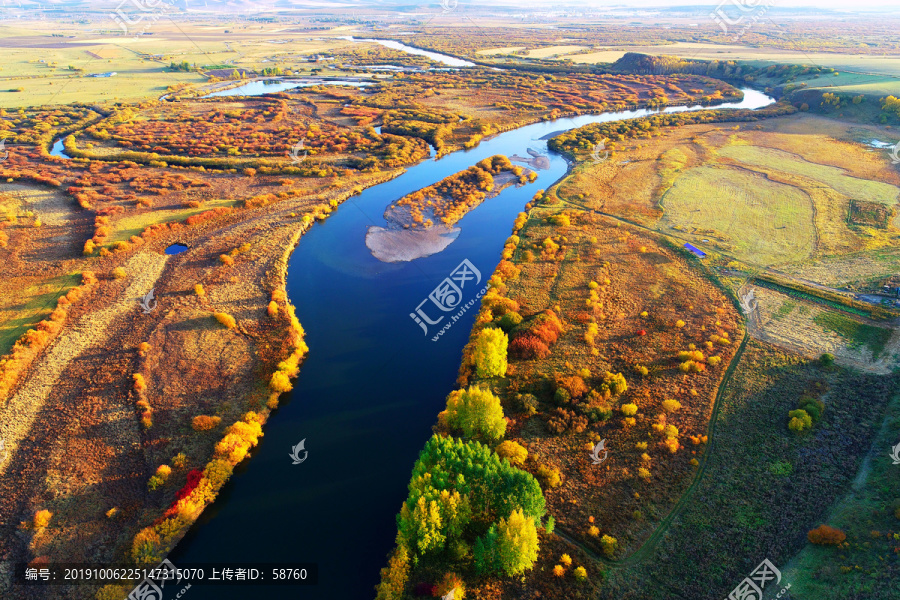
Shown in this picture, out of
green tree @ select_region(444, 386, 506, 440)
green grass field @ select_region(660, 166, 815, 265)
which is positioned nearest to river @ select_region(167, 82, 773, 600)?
green tree @ select_region(444, 386, 506, 440)

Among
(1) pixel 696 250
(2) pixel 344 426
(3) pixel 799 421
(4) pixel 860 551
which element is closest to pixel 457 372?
(2) pixel 344 426

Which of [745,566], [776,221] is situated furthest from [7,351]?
[776,221]

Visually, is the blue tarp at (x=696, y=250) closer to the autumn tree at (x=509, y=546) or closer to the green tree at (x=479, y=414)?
the green tree at (x=479, y=414)

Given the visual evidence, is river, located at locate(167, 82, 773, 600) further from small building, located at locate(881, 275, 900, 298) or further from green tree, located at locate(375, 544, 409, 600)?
small building, located at locate(881, 275, 900, 298)

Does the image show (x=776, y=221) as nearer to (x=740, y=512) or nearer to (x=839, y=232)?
(x=839, y=232)

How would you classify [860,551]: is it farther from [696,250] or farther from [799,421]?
[696,250]

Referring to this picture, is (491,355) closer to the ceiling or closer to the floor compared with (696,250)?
closer to the floor

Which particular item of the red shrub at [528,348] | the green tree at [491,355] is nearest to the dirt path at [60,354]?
the green tree at [491,355]
